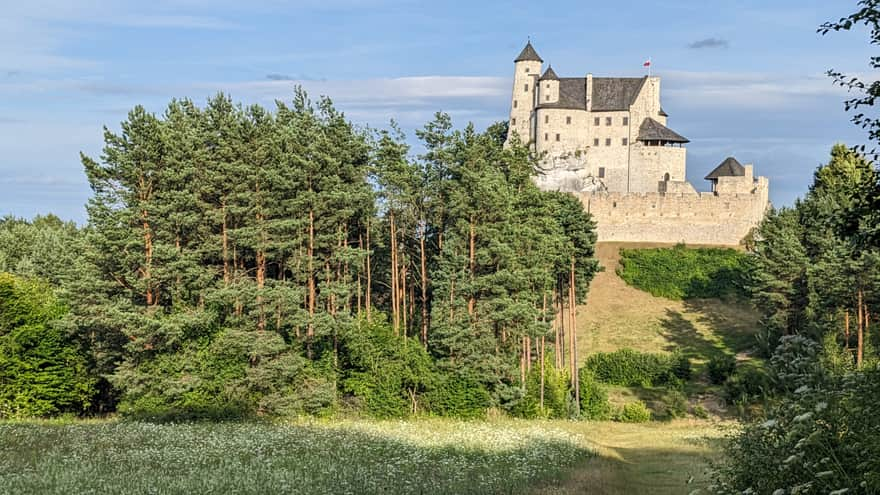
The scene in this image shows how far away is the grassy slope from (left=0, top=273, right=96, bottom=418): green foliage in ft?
77.9

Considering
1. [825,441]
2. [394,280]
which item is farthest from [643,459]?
[825,441]

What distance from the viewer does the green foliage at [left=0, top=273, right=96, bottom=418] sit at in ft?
160

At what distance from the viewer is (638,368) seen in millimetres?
70562

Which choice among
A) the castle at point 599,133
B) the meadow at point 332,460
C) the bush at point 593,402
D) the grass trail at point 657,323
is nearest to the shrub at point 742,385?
the bush at point 593,402

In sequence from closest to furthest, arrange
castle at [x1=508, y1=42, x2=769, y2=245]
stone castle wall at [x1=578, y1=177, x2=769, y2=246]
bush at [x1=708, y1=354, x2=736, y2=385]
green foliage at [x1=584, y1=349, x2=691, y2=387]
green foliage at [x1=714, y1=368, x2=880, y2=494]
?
1. green foliage at [x1=714, y1=368, x2=880, y2=494]
2. bush at [x1=708, y1=354, x2=736, y2=385]
3. green foliage at [x1=584, y1=349, x2=691, y2=387]
4. stone castle wall at [x1=578, y1=177, x2=769, y2=246]
5. castle at [x1=508, y1=42, x2=769, y2=245]

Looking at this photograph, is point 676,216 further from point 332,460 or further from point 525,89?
point 332,460

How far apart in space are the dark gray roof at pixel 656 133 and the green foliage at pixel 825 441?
4019 inches

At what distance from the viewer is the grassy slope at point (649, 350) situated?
3112 centimetres

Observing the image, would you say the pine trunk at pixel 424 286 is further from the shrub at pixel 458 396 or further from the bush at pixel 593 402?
the bush at pixel 593 402

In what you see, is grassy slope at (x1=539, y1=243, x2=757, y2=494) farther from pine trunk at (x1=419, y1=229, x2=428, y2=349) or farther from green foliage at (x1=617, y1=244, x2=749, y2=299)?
pine trunk at (x1=419, y1=229, x2=428, y2=349)

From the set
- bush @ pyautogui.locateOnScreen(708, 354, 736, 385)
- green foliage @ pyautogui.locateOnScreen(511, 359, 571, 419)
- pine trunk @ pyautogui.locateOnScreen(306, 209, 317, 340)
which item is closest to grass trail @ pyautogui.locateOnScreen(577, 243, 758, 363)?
bush @ pyautogui.locateOnScreen(708, 354, 736, 385)

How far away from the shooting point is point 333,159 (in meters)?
49.2

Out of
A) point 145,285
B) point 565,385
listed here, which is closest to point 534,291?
point 565,385

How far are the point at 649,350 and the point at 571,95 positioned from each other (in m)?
47.2
